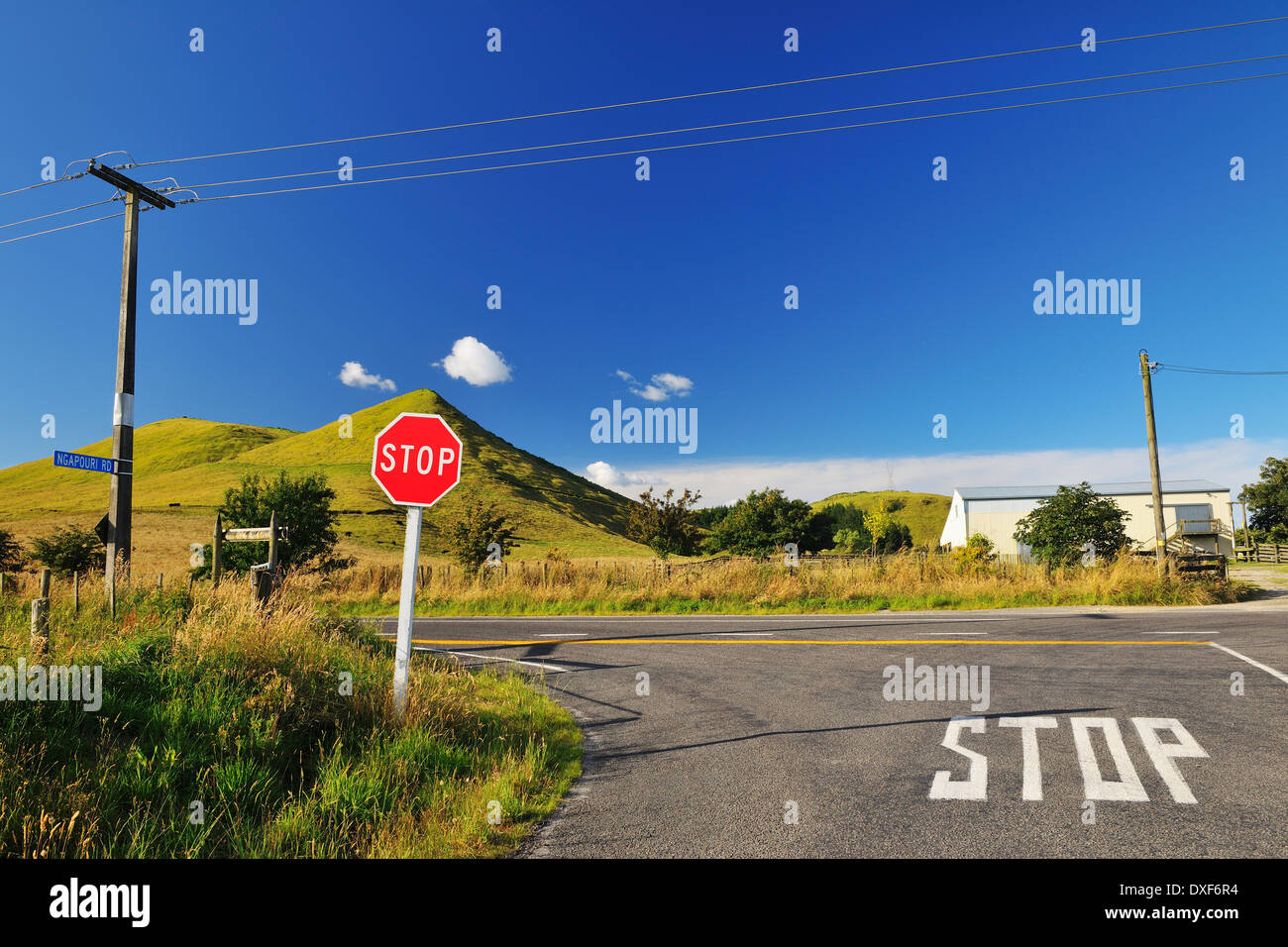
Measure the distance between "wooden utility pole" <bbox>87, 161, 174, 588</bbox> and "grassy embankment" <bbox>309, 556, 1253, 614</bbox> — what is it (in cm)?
537

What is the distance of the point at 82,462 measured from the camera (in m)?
10.8

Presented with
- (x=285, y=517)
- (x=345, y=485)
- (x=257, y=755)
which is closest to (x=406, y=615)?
(x=257, y=755)

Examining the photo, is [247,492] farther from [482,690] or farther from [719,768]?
[719,768]

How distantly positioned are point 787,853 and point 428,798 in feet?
9.12

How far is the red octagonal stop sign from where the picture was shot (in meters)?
5.82

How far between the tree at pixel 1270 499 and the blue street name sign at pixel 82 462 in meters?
79.1

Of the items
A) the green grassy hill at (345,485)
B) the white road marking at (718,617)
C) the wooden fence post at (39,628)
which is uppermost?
the green grassy hill at (345,485)

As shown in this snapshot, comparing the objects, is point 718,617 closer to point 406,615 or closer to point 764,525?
point 406,615

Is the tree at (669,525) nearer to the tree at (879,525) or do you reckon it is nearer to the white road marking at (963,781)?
the tree at (879,525)

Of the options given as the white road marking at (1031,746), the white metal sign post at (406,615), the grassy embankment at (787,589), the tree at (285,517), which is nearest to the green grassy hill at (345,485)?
the tree at (285,517)

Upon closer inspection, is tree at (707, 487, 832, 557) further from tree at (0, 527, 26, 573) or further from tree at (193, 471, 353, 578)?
tree at (0, 527, 26, 573)

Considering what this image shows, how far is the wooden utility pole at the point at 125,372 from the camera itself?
1225 cm

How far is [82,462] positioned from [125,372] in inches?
109
